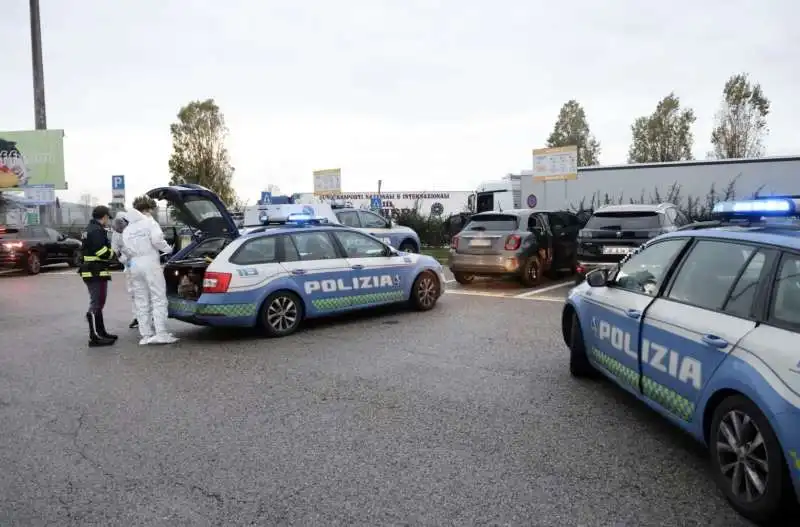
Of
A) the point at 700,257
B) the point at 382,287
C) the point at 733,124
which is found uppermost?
the point at 733,124

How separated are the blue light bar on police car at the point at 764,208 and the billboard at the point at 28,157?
30.7 m

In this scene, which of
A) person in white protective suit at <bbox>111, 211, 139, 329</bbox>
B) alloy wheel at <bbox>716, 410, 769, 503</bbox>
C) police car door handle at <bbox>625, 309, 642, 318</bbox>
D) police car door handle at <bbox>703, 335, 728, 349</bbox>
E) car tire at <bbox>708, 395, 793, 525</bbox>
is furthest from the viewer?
person in white protective suit at <bbox>111, 211, 139, 329</bbox>

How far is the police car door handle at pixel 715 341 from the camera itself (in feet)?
11.1

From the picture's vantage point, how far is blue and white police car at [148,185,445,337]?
7770 mm

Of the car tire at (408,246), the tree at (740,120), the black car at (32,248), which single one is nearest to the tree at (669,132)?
the tree at (740,120)

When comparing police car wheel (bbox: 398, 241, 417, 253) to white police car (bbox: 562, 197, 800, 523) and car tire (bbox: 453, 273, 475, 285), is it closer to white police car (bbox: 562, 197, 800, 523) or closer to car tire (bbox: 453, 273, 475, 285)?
car tire (bbox: 453, 273, 475, 285)

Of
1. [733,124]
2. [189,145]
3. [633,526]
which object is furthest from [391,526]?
[189,145]

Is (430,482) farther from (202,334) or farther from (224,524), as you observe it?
Answer: (202,334)

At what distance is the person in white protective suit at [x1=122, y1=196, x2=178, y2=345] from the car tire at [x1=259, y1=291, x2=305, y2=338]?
125cm

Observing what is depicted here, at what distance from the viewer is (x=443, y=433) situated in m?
4.53

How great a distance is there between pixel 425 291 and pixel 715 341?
672cm

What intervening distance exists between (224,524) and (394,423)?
1.74m

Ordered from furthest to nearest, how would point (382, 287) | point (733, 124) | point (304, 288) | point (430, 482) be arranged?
point (733, 124) → point (382, 287) → point (304, 288) → point (430, 482)

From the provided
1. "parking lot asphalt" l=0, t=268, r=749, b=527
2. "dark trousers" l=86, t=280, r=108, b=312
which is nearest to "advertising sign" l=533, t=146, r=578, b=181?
"parking lot asphalt" l=0, t=268, r=749, b=527
